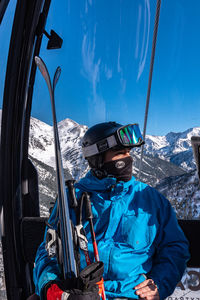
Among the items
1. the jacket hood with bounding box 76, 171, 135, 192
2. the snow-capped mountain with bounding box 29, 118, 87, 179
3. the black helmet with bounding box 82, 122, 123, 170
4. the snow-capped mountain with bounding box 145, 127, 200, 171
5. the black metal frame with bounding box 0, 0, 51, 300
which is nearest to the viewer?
the jacket hood with bounding box 76, 171, 135, 192

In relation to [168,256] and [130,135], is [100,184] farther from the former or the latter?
[168,256]

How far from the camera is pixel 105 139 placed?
1.73 meters

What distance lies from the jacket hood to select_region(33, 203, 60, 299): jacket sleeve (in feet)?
0.73

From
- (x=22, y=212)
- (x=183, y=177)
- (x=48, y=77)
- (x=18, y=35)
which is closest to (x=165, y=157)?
(x=183, y=177)

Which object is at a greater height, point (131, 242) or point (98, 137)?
point (98, 137)

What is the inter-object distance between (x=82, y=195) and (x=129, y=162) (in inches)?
14.1

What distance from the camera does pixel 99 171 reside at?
174 centimetres

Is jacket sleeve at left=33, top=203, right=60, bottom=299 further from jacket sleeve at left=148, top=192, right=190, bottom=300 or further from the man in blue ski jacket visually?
jacket sleeve at left=148, top=192, right=190, bottom=300

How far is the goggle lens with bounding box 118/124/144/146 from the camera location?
5.53 feet

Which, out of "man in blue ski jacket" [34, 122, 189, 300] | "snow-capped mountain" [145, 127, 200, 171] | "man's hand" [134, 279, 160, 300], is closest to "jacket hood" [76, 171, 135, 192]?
"man in blue ski jacket" [34, 122, 189, 300]

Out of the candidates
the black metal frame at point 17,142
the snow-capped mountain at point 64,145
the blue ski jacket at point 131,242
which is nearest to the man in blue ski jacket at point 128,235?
the blue ski jacket at point 131,242

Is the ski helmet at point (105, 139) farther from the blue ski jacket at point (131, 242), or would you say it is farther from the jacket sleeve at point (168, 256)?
the jacket sleeve at point (168, 256)

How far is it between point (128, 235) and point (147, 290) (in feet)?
0.90

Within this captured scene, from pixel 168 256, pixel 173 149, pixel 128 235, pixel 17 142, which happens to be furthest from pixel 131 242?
pixel 173 149
